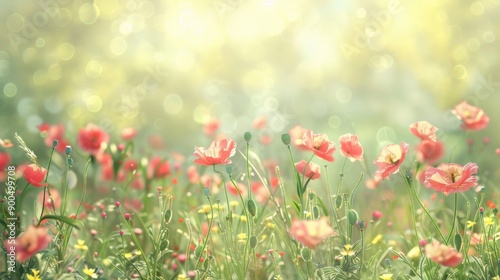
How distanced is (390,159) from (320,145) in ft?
0.50

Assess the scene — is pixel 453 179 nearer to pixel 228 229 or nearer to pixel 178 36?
pixel 228 229

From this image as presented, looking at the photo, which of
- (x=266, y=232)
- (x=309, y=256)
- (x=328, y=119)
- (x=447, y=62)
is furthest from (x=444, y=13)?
(x=309, y=256)

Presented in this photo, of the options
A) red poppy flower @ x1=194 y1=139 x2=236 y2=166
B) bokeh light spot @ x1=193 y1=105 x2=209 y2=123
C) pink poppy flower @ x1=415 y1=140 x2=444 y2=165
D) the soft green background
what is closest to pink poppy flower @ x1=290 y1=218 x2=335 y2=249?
red poppy flower @ x1=194 y1=139 x2=236 y2=166

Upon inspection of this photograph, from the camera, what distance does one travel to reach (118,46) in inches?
131

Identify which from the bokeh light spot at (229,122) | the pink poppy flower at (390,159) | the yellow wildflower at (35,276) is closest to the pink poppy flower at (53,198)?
the yellow wildflower at (35,276)

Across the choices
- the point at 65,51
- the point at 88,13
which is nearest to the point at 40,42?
the point at 65,51

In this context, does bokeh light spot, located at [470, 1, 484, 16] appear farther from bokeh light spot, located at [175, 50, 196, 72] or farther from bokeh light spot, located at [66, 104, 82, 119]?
bokeh light spot, located at [66, 104, 82, 119]

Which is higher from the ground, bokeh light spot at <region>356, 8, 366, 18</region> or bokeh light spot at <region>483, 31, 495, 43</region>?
bokeh light spot at <region>356, 8, 366, 18</region>

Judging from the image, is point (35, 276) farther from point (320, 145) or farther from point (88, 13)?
point (88, 13)

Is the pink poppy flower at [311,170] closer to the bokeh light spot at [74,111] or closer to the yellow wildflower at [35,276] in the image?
the yellow wildflower at [35,276]

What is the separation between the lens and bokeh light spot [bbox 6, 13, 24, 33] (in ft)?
10.0

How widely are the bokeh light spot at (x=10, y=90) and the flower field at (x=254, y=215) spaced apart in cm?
78

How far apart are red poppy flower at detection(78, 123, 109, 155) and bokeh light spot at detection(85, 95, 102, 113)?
1.24 meters

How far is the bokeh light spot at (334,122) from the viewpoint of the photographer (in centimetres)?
309
